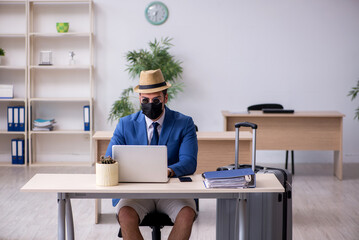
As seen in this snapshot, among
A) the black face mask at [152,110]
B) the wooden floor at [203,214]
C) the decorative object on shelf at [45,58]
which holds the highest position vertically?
the decorative object on shelf at [45,58]

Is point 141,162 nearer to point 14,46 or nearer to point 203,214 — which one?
point 203,214

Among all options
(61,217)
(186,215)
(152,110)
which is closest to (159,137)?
(152,110)

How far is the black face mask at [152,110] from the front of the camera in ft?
10.8

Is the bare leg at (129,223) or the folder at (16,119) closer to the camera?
the bare leg at (129,223)

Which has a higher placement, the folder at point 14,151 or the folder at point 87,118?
the folder at point 87,118

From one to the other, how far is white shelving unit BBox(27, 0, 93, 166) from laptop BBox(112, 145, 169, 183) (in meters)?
4.27

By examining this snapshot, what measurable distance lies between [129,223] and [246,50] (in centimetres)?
471

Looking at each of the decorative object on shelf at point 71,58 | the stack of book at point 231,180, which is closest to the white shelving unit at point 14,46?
the decorative object on shelf at point 71,58

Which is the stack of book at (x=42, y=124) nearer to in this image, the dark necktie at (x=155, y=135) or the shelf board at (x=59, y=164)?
the shelf board at (x=59, y=164)

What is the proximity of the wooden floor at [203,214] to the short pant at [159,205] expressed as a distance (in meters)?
1.11

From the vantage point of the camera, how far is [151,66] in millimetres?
6820

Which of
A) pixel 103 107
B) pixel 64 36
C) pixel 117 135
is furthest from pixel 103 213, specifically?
pixel 64 36

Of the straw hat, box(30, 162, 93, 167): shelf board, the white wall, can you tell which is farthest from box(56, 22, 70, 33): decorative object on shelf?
the straw hat

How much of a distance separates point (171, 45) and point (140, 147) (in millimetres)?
4500
